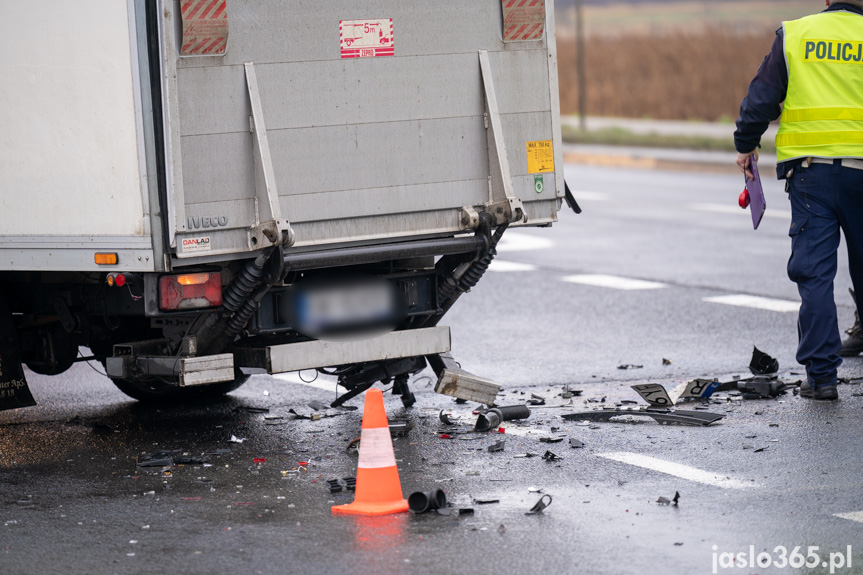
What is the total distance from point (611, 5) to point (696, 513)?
2973 inches

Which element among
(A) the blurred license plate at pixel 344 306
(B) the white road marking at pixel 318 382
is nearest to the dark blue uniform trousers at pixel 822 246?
(A) the blurred license plate at pixel 344 306

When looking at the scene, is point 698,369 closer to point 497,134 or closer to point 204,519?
point 497,134

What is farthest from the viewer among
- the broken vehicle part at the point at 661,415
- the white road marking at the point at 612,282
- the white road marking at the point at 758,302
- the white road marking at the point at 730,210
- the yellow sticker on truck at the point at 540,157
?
the white road marking at the point at 730,210

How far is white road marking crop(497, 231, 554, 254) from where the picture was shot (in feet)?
48.3

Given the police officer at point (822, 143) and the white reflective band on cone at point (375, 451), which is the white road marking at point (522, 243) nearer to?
the police officer at point (822, 143)

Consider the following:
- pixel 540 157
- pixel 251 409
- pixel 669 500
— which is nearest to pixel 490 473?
pixel 669 500

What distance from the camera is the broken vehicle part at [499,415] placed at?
7.11m

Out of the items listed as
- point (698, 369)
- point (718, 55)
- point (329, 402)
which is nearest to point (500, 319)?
point (698, 369)

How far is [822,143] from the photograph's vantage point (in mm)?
7559

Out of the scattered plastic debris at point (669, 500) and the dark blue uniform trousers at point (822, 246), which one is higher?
the dark blue uniform trousers at point (822, 246)

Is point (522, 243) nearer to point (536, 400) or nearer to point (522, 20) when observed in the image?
point (536, 400)

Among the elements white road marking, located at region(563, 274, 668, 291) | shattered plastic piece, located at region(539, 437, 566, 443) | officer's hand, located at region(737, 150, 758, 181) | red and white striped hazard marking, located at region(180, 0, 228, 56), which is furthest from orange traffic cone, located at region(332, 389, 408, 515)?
white road marking, located at region(563, 274, 668, 291)

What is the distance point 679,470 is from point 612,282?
622 centimetres

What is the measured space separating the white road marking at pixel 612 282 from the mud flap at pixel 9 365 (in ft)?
20.4
